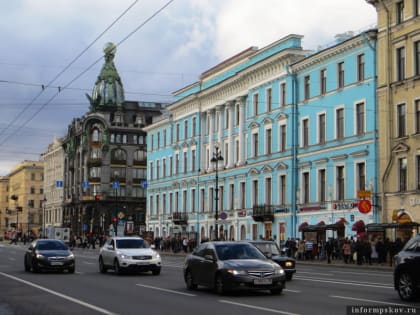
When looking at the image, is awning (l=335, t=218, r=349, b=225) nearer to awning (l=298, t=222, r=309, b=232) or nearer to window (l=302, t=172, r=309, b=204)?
awning (l=298, t=222, r=309, b=232)

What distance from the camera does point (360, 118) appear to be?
50.8m

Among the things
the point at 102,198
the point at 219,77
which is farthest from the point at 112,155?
the point at 219,77

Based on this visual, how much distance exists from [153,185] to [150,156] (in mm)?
3633

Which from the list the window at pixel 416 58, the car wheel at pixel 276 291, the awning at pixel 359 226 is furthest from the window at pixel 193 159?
the car wheel at pixel 276 291

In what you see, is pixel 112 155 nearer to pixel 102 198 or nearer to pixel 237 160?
pixel 102 198

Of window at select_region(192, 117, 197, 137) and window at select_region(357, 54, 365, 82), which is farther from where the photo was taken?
window at select_region(192, 117, 197, 137)

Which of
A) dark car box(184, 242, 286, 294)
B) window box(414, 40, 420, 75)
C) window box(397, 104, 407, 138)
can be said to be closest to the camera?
dark car box(184, 242, 286, 294)

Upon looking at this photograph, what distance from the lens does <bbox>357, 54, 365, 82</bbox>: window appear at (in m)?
50.4

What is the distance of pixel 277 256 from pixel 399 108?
75.7 feet

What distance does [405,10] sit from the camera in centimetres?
4631

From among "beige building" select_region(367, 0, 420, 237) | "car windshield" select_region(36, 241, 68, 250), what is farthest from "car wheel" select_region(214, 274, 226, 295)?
"beige building" select_region(367, 0, 420, 237)

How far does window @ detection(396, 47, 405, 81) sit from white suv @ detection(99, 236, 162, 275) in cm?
2325

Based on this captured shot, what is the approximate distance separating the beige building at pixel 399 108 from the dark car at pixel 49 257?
20.8 m

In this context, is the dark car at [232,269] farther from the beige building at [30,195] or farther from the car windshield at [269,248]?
the beige building at [30,195]
